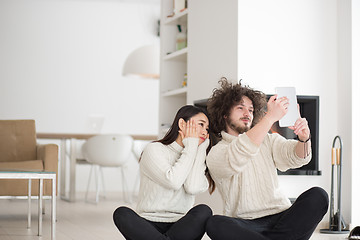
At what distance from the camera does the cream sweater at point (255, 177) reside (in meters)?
2.41

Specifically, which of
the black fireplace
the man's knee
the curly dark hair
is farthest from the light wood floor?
the man's knee

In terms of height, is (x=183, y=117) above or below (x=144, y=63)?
below

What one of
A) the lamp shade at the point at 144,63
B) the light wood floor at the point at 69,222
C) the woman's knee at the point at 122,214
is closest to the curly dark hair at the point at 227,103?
the woman's knee at the point at 122,214

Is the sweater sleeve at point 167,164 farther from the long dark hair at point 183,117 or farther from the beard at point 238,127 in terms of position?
the beard at point 238,127

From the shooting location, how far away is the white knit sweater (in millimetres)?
2410

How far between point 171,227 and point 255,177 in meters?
0.40

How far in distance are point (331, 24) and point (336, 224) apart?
1412 millimetres

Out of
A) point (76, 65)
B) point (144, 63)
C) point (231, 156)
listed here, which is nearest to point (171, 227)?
point (231, 156)

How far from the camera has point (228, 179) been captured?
248 cm

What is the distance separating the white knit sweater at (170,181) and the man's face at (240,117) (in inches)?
6.2

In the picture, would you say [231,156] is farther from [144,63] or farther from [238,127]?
[144,63]
